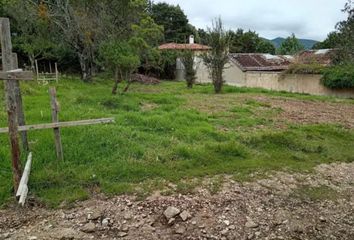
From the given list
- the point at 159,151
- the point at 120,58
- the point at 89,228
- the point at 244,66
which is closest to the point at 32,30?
the point at 120,58

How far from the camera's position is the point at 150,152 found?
5863 millimetres

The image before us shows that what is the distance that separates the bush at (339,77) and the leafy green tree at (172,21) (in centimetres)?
2687

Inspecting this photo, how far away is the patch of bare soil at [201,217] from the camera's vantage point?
371 cm

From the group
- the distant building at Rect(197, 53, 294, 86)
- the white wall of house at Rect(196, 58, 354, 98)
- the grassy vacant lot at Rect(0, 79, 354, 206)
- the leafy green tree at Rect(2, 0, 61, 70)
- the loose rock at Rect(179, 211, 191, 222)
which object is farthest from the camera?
the distant building at Rect(197, 53, 294, 86)

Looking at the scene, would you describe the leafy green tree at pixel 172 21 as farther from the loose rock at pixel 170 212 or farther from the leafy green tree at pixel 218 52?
the loose rock at pixel 170 212

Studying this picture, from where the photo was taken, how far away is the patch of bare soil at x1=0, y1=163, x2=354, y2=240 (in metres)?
3.71

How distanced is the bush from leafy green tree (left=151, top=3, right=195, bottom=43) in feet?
88.2

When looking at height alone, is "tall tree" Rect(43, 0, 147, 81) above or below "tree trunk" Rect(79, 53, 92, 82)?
above

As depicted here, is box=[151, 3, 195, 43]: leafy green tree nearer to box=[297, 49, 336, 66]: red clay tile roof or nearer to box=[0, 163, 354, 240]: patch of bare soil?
box=[297, 49, 336, 66]: red clay tile roof

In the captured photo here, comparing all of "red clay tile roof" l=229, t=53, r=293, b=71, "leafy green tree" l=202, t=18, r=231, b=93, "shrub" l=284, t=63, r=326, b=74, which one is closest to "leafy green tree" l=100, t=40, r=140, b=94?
"leafy green tree" l=202, t=18, r=231, b=93

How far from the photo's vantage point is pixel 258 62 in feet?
94.7

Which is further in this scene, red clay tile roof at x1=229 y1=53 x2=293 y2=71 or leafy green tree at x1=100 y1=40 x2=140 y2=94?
red clay tile roof at x1=229 y1=53 x2=293 y2=71

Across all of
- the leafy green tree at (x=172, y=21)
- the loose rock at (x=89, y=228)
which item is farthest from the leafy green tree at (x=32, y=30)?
the leafy green tree at (x=172, y=21)

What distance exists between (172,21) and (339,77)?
1189 inches
